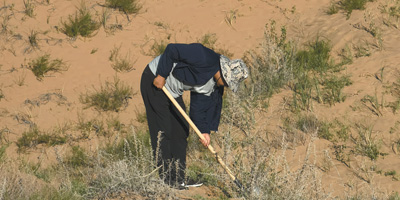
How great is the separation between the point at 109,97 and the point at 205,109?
10.4 ft

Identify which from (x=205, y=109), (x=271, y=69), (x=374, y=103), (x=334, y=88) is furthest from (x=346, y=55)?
(x=205, y=109)

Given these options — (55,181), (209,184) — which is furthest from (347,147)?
(55,181)

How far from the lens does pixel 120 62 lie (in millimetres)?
8469

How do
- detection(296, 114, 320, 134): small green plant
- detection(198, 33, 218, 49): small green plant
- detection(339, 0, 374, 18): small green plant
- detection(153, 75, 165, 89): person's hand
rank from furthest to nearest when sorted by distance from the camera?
detection(339, 0, 374, 18): small green plant
detection(198, 33, 218, 49): small green plant
detection(296, 114, 320, 134): small green plant
detection(153, 75, 165, 89): person's hand

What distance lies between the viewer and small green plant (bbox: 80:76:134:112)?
25.1 ft

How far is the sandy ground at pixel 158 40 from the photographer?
718cm

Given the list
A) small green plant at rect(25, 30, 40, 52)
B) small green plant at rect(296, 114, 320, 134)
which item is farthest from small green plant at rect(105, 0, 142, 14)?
small green plant at rect(296, 114, 320, 134)

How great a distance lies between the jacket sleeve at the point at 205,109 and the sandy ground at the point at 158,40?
5.50 ft

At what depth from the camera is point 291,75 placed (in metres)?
7.73

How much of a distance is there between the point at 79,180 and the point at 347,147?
3046mm

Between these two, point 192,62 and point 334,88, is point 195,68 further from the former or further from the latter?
point 334,88

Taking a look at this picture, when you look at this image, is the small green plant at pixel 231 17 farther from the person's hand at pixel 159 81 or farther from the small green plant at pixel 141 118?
the person's hand at pixel 159 81

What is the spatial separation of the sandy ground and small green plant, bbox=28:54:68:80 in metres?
0.08

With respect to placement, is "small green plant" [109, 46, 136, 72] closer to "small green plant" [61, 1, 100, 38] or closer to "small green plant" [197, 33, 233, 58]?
"small green plant" [61, 1, 100, 38]
